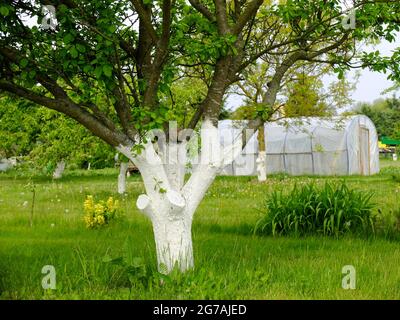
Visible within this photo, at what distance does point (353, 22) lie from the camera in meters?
5.88

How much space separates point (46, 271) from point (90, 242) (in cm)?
220

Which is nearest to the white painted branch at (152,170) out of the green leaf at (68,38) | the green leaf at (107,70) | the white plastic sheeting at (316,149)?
the green leaf at (107,70)

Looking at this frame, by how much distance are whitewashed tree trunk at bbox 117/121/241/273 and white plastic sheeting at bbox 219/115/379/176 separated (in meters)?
18.8

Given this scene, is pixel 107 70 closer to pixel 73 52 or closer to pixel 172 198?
pixel 73 52

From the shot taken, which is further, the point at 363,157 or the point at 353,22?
the point at 363,157

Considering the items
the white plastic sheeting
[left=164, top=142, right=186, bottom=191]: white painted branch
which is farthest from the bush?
the white plastic sheeting

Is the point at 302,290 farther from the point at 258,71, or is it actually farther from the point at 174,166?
the point at 258,71

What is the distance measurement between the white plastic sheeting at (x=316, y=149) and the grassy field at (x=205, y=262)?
52.0ft

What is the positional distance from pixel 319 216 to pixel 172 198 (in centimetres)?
380

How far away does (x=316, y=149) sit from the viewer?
2486cm

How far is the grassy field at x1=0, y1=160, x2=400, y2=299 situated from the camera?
4727 millimetres

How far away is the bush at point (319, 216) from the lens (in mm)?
8039

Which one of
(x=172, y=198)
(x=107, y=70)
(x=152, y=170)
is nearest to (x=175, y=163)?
(x=152, y=170)
